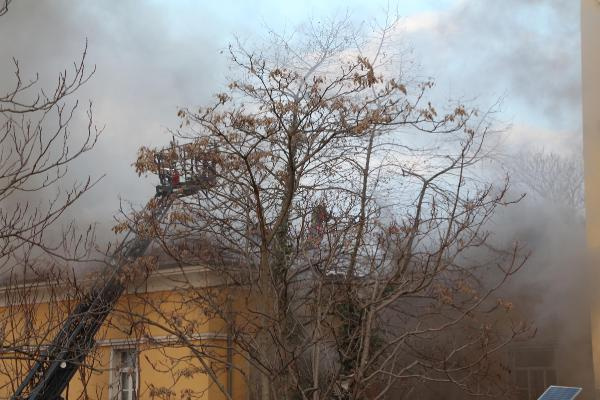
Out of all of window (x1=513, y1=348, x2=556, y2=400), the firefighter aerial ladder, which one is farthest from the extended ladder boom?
window (x1=513, y1=348, x2=556, y2=400)

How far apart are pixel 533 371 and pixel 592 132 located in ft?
14.7

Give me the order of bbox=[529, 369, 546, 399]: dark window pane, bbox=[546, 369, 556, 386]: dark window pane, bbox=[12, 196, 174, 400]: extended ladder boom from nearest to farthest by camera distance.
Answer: bbox=[12, 196, 174, 400]: extended ladder boom → bbox=[546, 369, 556, 386]: dark window pane → bbox=[529, 369, 546, 399]: dark window pane

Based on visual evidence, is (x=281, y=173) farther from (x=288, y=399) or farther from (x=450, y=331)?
(x=450, y=331)

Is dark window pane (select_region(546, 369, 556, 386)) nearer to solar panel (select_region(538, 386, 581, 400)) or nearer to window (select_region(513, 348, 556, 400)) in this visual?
window (select_region(513, 348, 556, 400))

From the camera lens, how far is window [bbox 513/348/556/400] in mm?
13969

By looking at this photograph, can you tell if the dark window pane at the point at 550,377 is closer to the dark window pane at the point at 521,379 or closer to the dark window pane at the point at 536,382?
the dark window pane at the point at 536,382

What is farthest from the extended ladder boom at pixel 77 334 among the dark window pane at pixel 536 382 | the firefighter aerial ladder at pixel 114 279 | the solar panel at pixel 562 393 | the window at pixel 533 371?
the dark window pane at pixel 536 382

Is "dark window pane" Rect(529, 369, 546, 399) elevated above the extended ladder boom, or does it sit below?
→ below

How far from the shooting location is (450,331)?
45.5ft

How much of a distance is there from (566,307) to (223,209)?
5679 mm

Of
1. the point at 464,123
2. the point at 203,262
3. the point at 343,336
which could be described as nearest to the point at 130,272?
the point at 203,262

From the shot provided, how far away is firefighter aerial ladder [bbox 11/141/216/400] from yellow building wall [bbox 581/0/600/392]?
16.7ft

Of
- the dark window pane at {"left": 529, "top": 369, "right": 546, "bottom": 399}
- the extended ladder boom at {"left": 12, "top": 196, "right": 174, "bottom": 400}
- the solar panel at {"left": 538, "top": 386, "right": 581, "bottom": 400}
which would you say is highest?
the extended ladder boom at {"left": 12, "top": 196, "right": 174, "bottom": 400}

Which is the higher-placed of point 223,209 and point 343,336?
point 223,209
